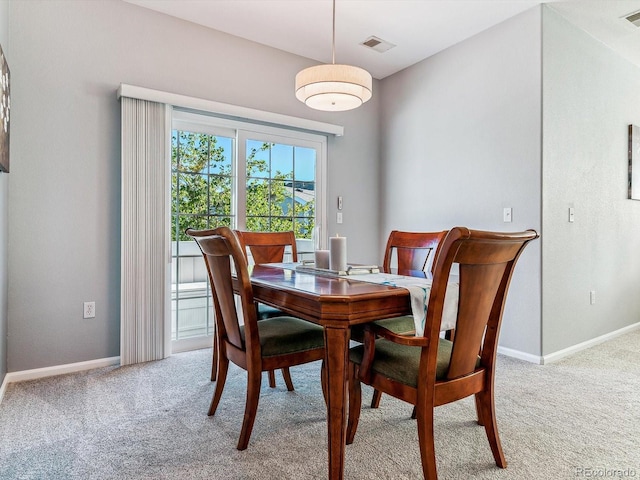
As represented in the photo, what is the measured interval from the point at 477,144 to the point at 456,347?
8.10 ft

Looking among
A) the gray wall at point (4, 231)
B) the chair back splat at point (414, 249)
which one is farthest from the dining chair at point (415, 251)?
the gray wall at point (4, 231)

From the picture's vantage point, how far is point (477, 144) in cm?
336

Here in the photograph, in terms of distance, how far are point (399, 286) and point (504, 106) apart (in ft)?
7.68

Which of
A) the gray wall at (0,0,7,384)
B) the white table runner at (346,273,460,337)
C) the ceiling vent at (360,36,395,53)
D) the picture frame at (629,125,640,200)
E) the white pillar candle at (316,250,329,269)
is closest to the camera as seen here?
the white table runner at (346,273,460,337)

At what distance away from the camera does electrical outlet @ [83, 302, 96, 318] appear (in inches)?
108

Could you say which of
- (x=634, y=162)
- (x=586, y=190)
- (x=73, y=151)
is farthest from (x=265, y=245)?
(x=634, y=162)

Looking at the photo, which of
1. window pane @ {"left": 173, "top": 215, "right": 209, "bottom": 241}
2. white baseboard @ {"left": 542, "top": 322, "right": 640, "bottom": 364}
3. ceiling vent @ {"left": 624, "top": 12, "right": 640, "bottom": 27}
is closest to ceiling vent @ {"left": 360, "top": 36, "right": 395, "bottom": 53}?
ceiling vent @ {"left": 624, "top": 12, "right": 640, "bottom": 27}

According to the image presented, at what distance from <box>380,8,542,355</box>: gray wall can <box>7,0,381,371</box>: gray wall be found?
204 cm

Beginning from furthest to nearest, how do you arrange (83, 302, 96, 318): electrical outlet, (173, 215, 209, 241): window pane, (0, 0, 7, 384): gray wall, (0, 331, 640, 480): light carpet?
1. (173, 215, 209, 241): window pane
2. (83, 302, 96, 318): electrical outlet
3. (0, 0, 7, 384): gray wall
4. (0, 331, 640, 480): light carpet

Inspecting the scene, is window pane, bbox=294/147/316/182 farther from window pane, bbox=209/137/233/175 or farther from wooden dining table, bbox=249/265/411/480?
wooden dining table, bbox=249/265/411/480

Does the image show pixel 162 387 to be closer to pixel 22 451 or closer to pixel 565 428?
pixel 22 451

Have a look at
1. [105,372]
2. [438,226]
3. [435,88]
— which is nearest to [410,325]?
[438,226]

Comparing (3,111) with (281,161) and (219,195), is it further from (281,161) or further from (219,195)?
(281,161)

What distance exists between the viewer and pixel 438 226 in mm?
3695
